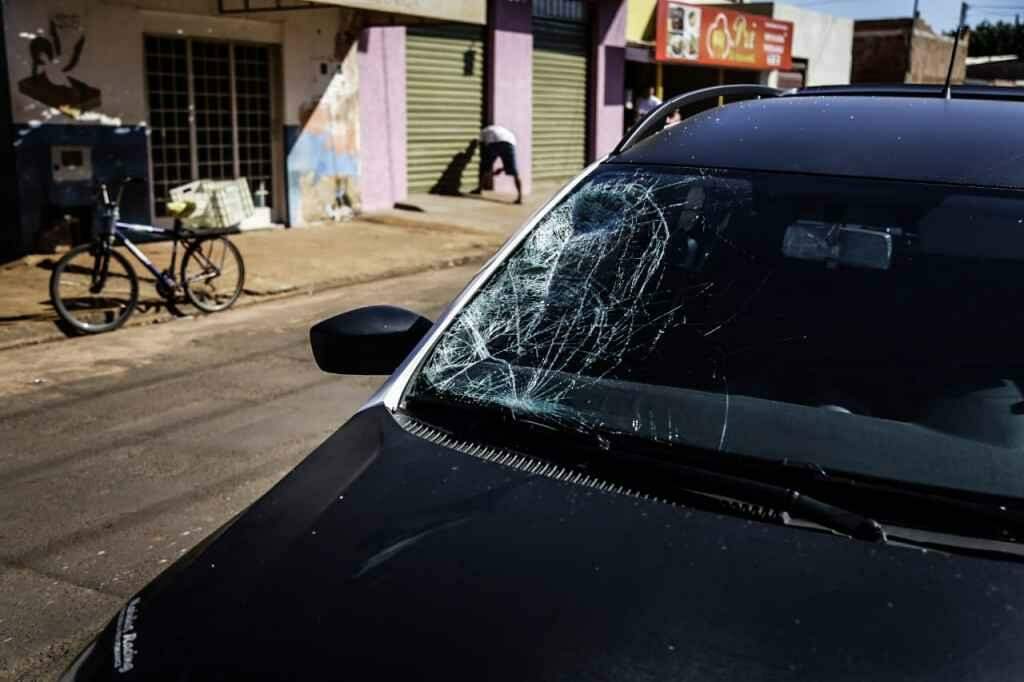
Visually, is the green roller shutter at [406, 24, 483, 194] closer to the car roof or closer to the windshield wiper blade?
the car roof

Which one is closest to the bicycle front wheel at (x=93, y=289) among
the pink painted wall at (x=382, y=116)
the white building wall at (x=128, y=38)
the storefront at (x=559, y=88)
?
the white building wall at (x=128, y=38)

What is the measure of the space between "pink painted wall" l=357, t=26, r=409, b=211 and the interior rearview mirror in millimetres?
13321

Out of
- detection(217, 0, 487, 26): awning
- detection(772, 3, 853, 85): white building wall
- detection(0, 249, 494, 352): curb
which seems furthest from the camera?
detection(772, 3, 853, 85): white building wall

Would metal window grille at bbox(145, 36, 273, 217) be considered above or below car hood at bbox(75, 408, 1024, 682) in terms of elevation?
above

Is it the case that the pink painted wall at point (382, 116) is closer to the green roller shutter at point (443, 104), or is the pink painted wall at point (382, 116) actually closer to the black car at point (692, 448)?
the green roller shutter at point (443, 104)

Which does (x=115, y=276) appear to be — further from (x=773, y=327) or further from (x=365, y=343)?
(x=773, y=327)

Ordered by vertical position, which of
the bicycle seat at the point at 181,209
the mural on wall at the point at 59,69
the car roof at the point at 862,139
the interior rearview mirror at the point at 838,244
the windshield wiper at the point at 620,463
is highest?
the mural on wall at the point at 59,69

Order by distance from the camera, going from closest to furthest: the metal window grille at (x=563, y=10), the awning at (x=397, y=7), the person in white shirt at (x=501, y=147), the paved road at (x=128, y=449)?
the paved road at (x=128, y=449) < the awning at (x=397, y=7) < the person in white shirt at (x=501, y=147) < the metal window grille at (x=563, y=10)

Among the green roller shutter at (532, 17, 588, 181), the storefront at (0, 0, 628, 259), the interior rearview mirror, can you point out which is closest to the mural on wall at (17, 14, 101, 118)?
the storefront at (0, 0, 628, 259)

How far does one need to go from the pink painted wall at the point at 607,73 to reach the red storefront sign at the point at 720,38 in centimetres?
102

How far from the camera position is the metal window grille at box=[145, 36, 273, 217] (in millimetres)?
12891

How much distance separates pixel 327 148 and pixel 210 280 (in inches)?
216

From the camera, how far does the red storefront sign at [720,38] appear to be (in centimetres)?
2264

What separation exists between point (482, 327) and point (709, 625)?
1.26 meters
